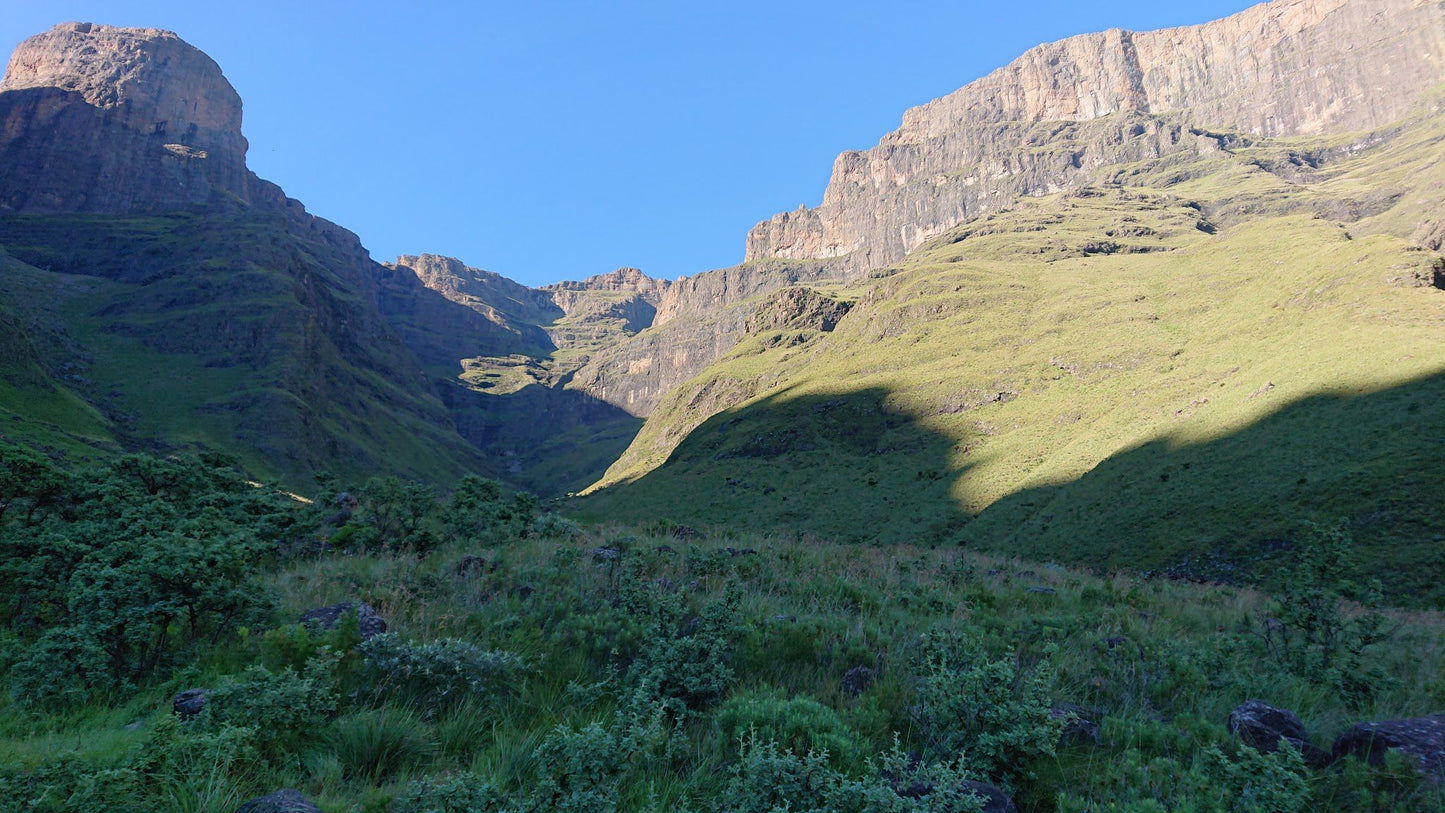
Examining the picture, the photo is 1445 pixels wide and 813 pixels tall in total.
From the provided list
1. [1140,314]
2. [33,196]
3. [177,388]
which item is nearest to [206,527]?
[1140,314]

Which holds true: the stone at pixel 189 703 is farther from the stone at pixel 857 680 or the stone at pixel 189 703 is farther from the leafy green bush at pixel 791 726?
the stone at pixel 857 680

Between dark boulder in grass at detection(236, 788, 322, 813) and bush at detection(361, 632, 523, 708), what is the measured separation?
6.00 feet

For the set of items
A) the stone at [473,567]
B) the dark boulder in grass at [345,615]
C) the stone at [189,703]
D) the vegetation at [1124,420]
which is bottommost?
the stone at [189,703]

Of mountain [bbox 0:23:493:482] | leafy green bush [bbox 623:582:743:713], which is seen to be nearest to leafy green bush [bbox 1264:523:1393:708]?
leafy green bush [bbox 623:582:743:713]

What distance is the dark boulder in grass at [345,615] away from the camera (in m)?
6.23

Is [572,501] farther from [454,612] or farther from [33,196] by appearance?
[33,196]

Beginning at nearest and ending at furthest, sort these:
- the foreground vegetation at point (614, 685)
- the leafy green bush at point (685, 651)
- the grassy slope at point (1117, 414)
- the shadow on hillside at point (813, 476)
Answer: the foreground vegetation at point (614, 685) < the leafy green bush at point (685, 651) < the grassy slope at point (1117, 414) < the shadow on hillside at point (813, 476)

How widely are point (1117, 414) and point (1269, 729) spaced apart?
6077 centimetres

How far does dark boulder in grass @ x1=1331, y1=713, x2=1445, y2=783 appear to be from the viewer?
4277 millimetres

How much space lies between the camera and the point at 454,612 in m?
7.39

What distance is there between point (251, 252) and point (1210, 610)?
21815 cm

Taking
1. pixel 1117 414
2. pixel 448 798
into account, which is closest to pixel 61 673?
pixel 448 798

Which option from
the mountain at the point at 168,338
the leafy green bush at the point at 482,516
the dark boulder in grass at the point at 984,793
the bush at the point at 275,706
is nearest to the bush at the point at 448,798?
the bush at the point at 275,706

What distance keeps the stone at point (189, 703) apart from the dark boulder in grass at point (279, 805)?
1.47 meters
